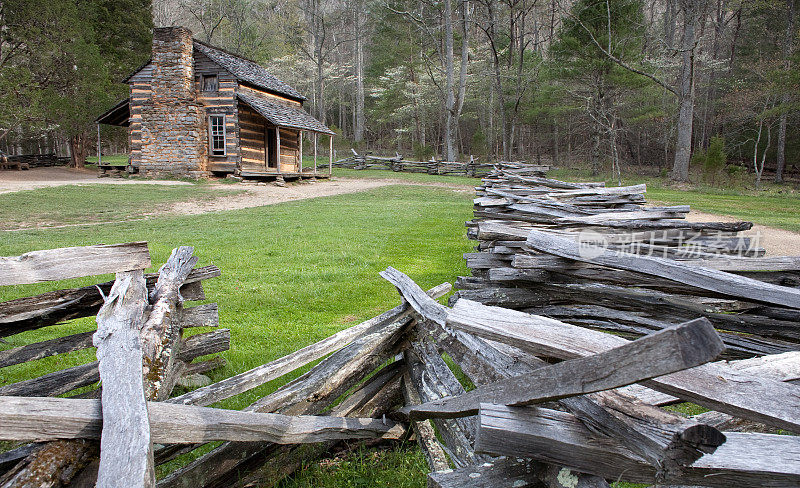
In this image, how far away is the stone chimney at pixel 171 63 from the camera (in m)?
21.9

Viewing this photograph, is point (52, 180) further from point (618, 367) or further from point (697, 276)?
point (618, 367)

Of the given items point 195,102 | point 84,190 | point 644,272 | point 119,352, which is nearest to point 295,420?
point 119,352

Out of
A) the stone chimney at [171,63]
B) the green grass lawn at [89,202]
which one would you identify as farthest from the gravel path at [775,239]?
the stone chimney at [171,63]

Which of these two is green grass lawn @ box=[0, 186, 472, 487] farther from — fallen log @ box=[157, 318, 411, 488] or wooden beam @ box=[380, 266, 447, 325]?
wooden beam @ box=[380, 266, 447, 325]

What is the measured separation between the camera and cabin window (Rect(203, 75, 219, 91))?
901 inches

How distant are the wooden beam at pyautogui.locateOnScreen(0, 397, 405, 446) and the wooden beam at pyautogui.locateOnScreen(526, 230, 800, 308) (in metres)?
2.02

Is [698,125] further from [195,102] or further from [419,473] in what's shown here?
[419,473]

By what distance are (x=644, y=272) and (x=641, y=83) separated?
27346mm

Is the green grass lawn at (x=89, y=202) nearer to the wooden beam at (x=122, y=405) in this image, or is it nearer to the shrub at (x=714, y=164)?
the wooden beam at (x=122, y=405)

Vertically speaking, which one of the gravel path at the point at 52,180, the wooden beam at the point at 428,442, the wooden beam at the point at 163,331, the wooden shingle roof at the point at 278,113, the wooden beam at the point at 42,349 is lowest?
the wooden beam at the point at 428,442

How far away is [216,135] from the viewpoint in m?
23.3

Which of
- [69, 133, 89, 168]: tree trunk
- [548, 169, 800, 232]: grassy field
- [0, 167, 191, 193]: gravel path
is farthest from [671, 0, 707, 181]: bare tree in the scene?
[69, 133, 89, 168]: tree trunk

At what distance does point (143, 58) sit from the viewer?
108 ft

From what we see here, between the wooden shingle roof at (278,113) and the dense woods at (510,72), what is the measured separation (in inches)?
390
